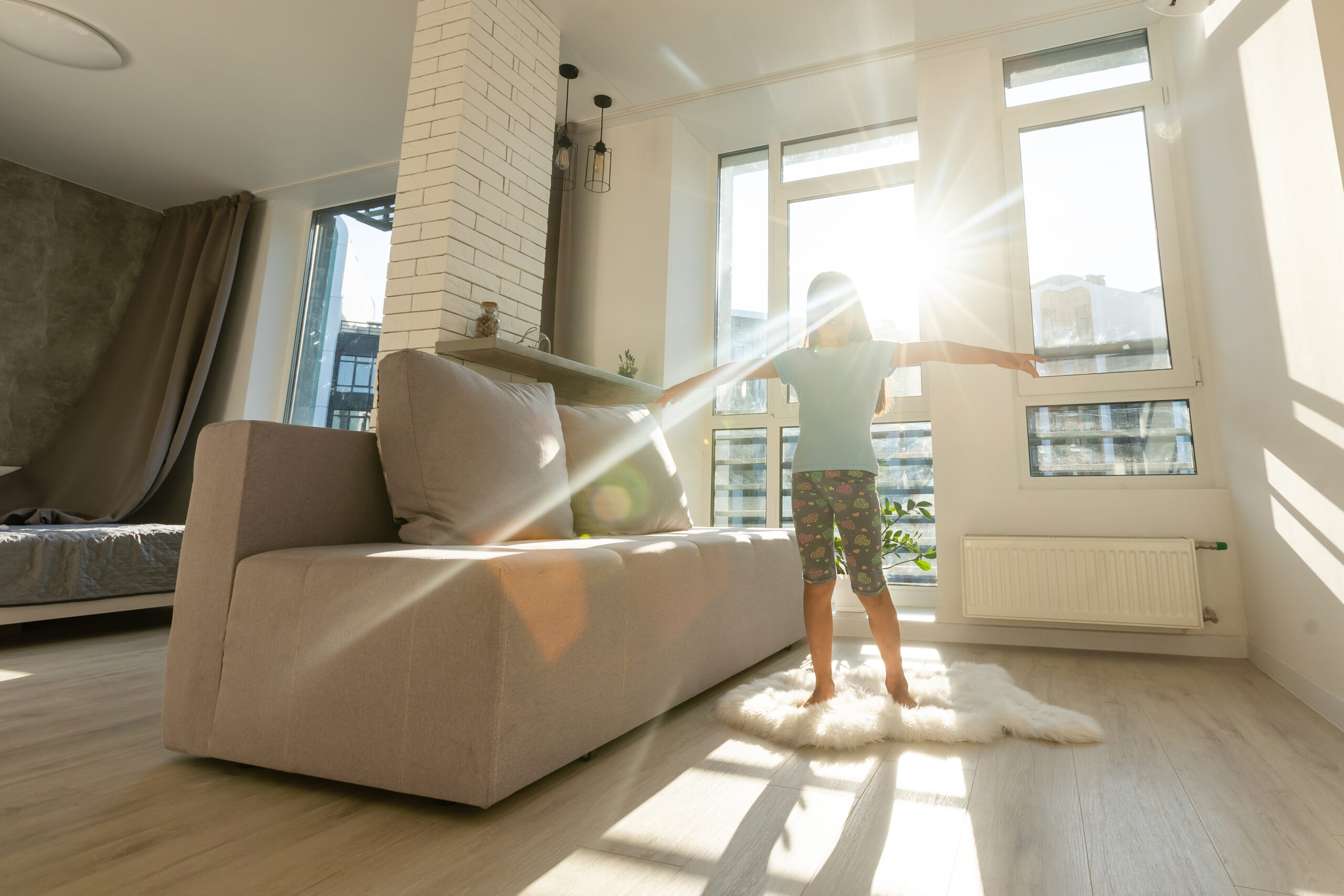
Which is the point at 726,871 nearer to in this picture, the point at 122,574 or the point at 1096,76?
the point at 122,574

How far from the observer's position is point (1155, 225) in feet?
10.6

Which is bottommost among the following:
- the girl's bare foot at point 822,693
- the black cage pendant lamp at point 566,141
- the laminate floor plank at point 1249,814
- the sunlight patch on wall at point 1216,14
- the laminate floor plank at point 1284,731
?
the laminate floor plank at point 1249,814

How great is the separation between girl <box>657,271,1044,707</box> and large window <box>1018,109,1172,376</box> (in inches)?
53.9

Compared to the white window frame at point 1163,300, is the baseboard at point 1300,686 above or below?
below

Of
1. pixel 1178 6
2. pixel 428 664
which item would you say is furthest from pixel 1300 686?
pixel 428 664

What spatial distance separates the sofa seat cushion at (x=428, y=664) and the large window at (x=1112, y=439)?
2.48m

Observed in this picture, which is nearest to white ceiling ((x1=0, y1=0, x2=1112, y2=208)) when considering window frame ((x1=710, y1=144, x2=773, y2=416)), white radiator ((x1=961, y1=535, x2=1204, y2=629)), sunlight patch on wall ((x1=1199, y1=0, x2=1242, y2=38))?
window frame ((x1=710, y1=144, x2=773, y2=416))

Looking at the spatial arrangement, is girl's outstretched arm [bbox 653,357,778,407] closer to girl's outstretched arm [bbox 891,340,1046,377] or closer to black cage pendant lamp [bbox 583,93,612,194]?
girl's outstretched arm [bbox 891,340,1046,377]

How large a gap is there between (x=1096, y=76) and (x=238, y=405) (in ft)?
18.1

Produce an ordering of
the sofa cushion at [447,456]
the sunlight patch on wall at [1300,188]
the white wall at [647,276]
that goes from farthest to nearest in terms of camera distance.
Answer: the white wall at [647,276]
the sunlight patch on wall at [1300,188]
the sofa cushion at [447,456]

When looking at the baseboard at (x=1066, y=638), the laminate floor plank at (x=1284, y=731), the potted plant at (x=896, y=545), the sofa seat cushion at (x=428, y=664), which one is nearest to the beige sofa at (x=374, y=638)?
the sofa seat cushion at (x=428, y=664)

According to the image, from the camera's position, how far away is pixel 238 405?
4879 mm

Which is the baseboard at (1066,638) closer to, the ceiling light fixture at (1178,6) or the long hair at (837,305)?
the long hair at (837,305)

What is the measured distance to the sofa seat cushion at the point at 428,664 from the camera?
46.6 inches
